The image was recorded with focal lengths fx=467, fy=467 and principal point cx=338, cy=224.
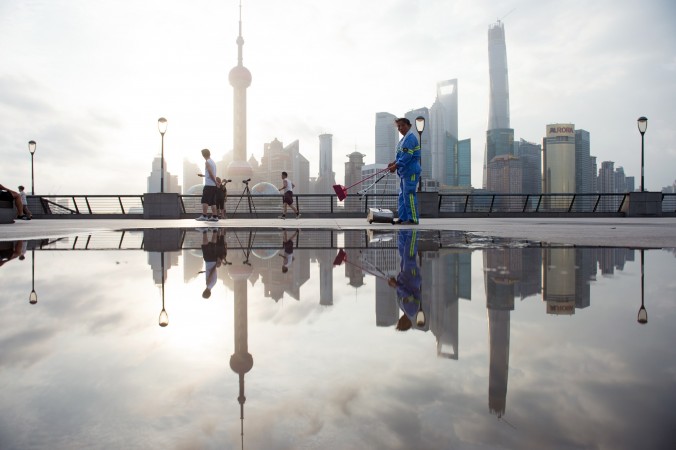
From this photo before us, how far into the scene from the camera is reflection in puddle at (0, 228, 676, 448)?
93 cm

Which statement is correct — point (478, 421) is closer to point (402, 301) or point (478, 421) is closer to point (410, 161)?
point (402, 301)

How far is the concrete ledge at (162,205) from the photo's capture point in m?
22.0

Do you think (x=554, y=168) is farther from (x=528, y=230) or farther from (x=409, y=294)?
(x=409, y=294)

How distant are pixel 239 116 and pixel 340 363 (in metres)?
201

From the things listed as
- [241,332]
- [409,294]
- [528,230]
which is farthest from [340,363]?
[528,230]

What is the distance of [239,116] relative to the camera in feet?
633

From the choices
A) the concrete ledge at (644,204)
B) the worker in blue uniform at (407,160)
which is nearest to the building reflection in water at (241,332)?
the worker in blue uniform at (407,160)

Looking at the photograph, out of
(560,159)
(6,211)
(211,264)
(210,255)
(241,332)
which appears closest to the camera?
(241,332)

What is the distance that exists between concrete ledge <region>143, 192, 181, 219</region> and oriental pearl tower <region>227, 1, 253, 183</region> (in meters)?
171

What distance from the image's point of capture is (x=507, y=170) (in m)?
193

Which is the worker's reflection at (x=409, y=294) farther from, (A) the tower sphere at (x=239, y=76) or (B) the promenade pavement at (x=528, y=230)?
(A) the tower sphere at (x=239, y=76)

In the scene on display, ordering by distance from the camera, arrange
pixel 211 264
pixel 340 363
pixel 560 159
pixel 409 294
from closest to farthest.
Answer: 1. pixel 340 363
2. pixel 409 294
3. pixel 211 264
4. pixel 560 159

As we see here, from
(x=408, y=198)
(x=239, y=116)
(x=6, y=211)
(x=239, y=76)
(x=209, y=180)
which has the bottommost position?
(x=6, y=211)

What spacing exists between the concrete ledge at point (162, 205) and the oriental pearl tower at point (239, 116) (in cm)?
17051
